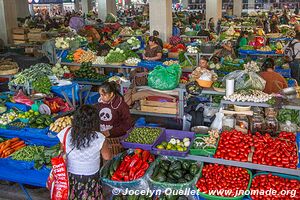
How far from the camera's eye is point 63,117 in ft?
19.2

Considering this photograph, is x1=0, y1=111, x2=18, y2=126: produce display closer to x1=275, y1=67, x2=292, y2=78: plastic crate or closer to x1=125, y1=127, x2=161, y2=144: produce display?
x1=125, y1=127, x2=161, y2=144: produce display

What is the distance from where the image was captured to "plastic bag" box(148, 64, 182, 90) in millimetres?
6211

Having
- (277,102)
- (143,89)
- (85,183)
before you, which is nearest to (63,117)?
(143,89)

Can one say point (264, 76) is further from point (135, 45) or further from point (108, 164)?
point (135, 45)

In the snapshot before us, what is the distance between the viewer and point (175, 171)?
14.9 feet

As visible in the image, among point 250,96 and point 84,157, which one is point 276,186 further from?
point 84,157

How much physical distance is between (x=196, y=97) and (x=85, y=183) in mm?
3473

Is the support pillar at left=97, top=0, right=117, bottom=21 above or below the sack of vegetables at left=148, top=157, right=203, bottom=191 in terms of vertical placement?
above

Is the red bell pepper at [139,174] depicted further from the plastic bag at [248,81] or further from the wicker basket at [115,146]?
the plastic bag at [248,81]

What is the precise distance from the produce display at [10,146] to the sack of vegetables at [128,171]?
1.70 meters

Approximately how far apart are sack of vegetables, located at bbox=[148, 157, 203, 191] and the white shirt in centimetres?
88

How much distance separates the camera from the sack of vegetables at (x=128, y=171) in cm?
446

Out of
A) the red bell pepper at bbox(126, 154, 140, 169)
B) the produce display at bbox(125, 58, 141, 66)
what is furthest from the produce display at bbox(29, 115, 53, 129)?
the produce display at bbox(125, 58, 141, 66)

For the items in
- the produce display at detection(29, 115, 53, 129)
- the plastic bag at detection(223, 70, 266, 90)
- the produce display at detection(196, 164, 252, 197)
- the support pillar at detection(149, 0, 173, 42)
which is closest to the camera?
the produce display at detection(196, 164, 252, 197)
